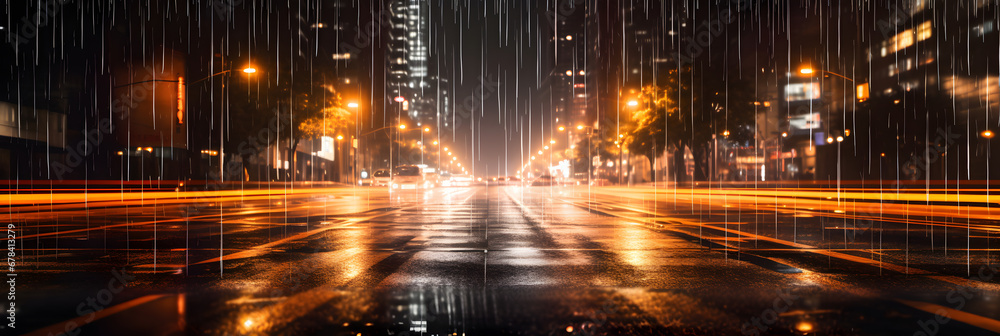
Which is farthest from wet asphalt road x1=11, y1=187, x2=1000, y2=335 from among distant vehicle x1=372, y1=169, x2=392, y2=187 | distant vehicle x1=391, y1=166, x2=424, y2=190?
distant vehicle x1=372, y1=169, x2=392, y2=187

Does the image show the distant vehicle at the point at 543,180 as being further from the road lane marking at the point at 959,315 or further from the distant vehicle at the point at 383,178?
the road lane marking at the point at 959,315

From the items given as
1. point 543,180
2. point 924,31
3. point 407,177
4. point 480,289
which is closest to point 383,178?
point 407,177

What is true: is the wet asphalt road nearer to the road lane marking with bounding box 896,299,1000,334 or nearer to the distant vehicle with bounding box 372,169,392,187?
the road lane marking with bounding box 896,299,1000,334

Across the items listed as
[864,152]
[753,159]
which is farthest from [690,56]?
[753,159]

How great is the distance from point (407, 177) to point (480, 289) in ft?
204

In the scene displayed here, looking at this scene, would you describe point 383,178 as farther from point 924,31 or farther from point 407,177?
point 924,31

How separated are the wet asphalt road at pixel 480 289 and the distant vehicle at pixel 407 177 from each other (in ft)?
183

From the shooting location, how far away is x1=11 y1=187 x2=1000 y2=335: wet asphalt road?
4379 millimetres

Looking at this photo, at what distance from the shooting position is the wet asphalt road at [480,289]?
4379mm

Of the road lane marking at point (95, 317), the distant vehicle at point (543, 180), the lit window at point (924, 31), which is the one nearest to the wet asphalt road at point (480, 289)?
the road lane marking at point (95, 317)

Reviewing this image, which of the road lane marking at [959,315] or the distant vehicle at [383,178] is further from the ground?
the distant vehicle at [383,178]

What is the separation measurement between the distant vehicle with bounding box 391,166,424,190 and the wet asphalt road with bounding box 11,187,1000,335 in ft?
183

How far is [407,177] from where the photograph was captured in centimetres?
6719

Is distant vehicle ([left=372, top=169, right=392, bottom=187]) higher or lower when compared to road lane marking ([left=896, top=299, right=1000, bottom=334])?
higher
